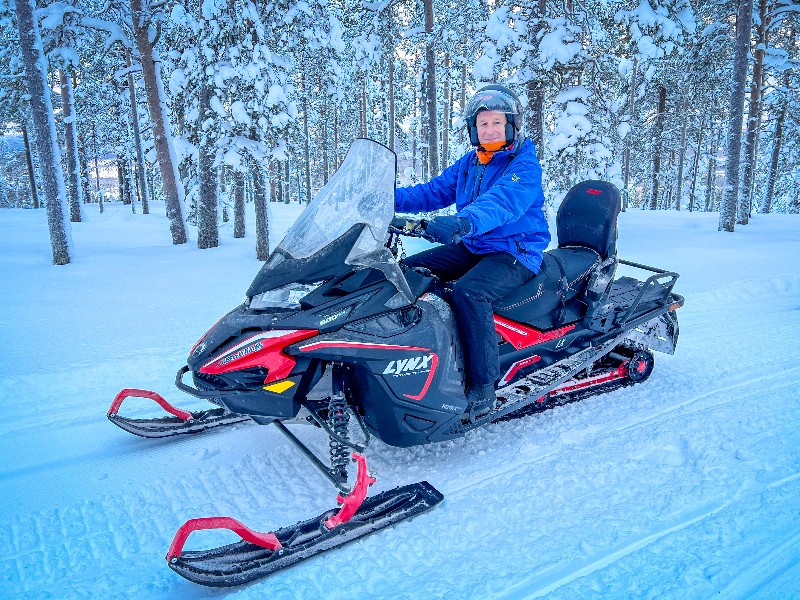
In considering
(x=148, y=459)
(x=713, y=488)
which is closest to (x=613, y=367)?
(x=713, y=488)

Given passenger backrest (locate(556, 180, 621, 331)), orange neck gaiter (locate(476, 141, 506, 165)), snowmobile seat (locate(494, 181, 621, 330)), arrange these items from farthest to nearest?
passenger backrest (locate(556, 180, 621, 331)), snowmobile seat (locate(494, 181, 621, 330)), orange neck gaiter (locate(476, 141, 506, 165))

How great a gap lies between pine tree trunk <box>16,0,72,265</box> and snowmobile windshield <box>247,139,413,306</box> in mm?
9005

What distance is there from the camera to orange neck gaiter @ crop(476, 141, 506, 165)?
127 inches

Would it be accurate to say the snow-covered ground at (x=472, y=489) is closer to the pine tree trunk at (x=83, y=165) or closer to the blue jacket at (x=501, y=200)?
the blue jacket at (x=501, y=200)

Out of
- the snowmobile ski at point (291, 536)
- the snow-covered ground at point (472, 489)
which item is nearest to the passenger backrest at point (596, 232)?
the snow-covered ground at point (472, 489)

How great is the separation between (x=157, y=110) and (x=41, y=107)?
3.03 meters

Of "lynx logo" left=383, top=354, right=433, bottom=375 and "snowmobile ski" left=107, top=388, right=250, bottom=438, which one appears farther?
"snowmobile ski" left=107, top=388, right=250, bottom=438

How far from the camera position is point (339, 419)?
8.54 ft

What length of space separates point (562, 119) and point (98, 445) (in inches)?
427

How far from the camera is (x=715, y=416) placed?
11.5ft

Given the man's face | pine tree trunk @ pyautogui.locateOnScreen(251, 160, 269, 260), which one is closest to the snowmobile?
the man's face

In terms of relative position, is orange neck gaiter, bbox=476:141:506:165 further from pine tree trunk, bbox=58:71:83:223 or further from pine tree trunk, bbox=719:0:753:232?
pine tree trunk, bbox=58:71:83:223

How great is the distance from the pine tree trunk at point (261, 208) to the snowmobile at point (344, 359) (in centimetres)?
724

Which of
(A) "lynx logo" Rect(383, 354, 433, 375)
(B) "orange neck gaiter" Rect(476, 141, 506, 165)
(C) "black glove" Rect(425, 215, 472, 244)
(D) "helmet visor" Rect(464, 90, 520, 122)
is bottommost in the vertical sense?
(A) "lynx logo" Rect(383, 354, 433, 375)
